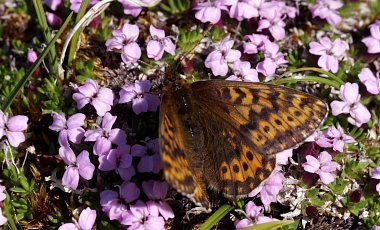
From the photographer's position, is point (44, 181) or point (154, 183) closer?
point (154, 183)

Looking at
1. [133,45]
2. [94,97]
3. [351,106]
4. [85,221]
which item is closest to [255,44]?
[351,106]

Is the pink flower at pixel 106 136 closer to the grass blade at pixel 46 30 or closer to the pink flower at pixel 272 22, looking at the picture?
the grass blade at pixel 46 30

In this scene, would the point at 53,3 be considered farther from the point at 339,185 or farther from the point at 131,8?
the point at 339,185

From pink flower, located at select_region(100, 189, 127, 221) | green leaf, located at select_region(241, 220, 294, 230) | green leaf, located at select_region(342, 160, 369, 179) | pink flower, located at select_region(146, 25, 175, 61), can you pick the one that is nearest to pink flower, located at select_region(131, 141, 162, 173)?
pink flower, located at select_region(100, 189, 127, 221)

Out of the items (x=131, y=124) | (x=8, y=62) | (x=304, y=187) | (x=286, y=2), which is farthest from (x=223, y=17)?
(x=8, y=62)

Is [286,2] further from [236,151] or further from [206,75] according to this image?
[236,151]

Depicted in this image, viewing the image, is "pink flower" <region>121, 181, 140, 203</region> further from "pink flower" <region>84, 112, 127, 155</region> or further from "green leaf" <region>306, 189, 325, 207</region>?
"green leaf" <region>306, 189, 325, 207</region>
